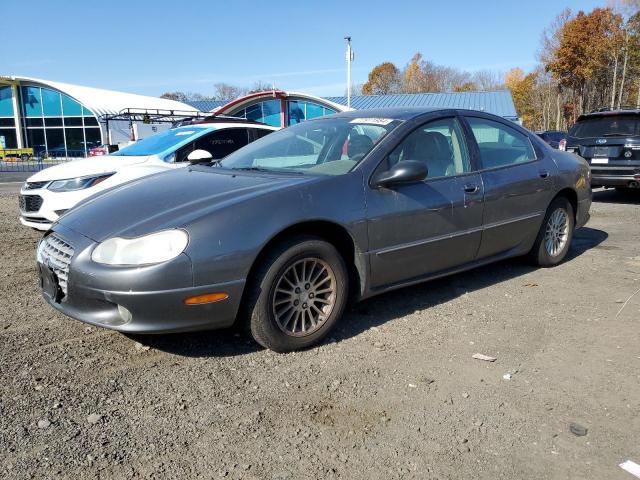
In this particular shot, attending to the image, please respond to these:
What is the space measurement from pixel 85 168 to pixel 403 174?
451cm

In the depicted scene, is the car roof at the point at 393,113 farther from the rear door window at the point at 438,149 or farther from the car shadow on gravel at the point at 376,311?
the car shadow on gravel at the point at 376,311

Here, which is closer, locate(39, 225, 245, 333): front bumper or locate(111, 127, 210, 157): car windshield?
locate(39, 225, 245, 333): front bumper

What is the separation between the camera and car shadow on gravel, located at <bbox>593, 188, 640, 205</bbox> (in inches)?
422

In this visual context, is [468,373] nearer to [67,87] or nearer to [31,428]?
[31,428]

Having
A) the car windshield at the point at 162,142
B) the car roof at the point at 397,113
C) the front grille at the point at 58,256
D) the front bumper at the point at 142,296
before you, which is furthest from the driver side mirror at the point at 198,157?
the car windshield at the point at 162,142

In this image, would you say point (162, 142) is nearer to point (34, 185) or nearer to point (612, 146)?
point (34, 185)

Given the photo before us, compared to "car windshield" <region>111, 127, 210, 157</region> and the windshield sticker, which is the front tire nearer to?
the windshield sticker

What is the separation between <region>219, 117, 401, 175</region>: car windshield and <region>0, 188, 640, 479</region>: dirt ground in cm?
121

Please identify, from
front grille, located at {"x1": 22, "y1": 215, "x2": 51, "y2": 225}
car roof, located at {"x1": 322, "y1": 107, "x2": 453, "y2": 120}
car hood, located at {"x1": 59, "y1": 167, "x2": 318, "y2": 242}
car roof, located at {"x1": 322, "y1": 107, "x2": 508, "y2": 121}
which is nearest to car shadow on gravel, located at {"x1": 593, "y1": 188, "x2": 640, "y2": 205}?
A: car roof, located at {"x1": 322, "y1": 107, "x2": 508, "y2": 121}

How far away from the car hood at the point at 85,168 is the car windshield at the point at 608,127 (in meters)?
8.32

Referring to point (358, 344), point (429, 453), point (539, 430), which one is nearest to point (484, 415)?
point (539, 430)

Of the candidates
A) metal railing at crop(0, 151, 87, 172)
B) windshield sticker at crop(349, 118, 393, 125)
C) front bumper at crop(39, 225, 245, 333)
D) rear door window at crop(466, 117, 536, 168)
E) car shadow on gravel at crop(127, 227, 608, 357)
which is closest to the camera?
front bumper at crop(39, 225, 245, 333)

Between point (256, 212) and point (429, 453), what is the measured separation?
5.40 ft

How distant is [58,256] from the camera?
3330 millimetres
